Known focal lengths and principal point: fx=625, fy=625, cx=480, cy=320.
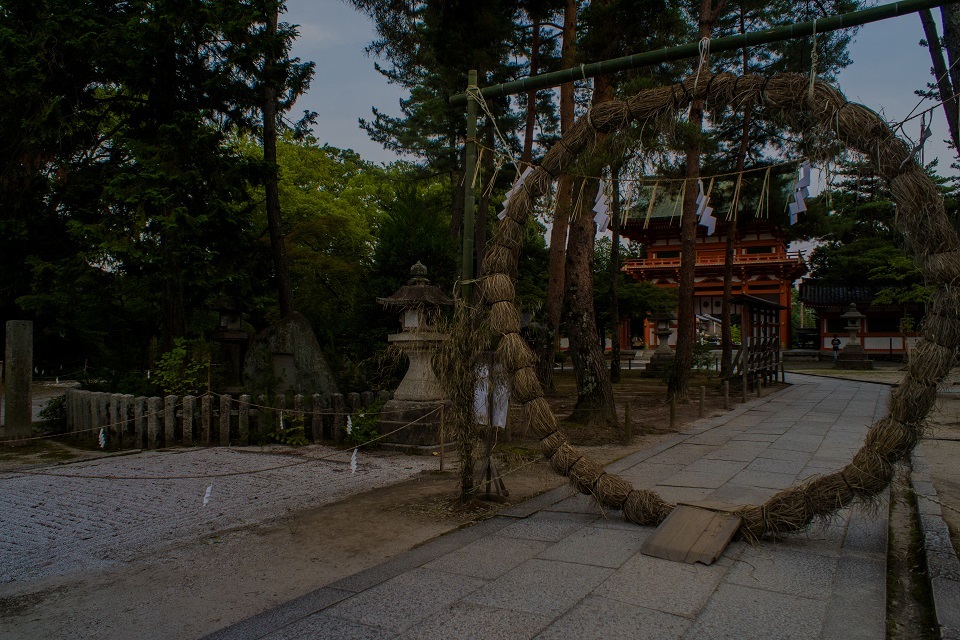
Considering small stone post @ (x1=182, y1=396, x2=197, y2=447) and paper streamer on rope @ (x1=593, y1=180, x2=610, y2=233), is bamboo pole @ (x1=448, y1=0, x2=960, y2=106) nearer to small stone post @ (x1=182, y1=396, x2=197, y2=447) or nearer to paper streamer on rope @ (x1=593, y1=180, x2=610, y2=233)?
paper streamer on rope @ (x1=593, y1=180, x2=610, y2=233)

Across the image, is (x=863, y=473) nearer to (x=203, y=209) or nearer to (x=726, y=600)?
(x=726, y=600)

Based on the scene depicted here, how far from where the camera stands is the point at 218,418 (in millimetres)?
8391

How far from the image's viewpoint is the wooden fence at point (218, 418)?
8125 mm

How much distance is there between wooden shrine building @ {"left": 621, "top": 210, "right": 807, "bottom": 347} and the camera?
31.8 m

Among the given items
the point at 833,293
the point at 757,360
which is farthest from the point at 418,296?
the point at 833,293

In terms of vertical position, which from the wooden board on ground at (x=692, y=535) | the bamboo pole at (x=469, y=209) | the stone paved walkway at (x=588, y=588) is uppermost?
the bamboo pole at (x=469, y=209)

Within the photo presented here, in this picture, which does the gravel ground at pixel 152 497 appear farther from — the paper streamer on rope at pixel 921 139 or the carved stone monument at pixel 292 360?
the paper streamer on rope at pixel 921 139

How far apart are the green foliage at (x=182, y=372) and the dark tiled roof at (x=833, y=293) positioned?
30.0 metres

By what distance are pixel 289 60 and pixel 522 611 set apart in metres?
12.3

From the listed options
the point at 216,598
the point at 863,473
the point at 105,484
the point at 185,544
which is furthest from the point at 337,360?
the point at 863,473

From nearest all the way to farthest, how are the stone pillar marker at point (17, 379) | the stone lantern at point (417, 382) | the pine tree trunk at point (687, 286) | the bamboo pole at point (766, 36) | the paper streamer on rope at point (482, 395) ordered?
1. the bamboo pole at point (766, 36)
2. the paper streamer on rope at point (482, 395)
3. the stone lantern at point (417, 382)
4. the stone pillar marker at point (17, 379)
5. the pine tree trunk at point (687, 286)

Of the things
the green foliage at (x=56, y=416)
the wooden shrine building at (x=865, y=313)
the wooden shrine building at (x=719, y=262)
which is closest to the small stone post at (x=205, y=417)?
the green foliage at (x=56, y=416)

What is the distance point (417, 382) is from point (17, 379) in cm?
580

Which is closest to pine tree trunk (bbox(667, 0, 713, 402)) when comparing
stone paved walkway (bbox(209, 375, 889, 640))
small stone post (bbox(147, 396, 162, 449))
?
stone paved walkway (bbox(209, 375, 889, 640))
